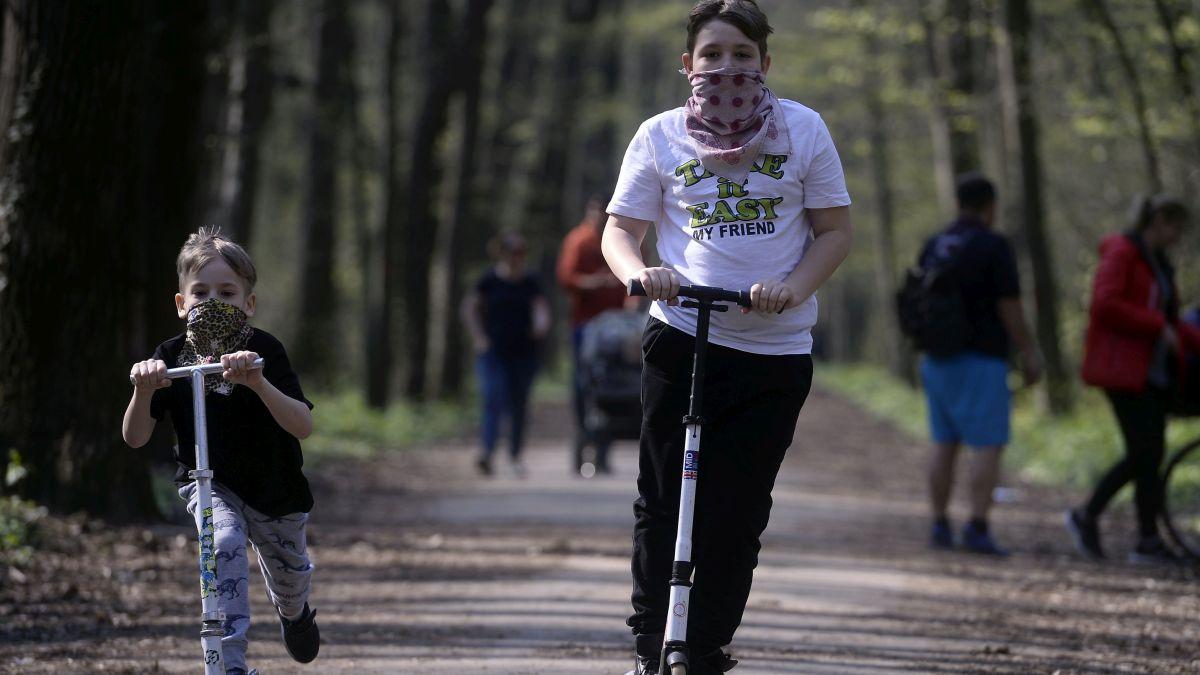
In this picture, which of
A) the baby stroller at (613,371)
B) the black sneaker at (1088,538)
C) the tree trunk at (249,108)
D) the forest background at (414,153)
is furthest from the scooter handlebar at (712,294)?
the tree trunk at (249,108)

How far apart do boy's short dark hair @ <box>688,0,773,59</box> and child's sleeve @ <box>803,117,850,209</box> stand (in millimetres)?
333

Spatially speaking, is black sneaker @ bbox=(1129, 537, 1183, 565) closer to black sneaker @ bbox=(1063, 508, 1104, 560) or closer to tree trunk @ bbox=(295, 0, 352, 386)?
black sneaker @ bbox=(1063, 508, 1104, 560)

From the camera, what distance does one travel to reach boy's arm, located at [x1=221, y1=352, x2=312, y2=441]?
4.66 m

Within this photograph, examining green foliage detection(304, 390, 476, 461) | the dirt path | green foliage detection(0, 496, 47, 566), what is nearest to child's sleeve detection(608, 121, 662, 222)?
the dirt path

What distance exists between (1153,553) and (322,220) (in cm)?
1801

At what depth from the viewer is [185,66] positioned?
11.7 m

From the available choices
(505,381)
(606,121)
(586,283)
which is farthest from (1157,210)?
(606,121)

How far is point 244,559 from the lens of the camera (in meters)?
5.09

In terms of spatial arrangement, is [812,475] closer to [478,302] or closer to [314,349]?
[478,302]

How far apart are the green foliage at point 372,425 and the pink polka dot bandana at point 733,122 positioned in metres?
11.8

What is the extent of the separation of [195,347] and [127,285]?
4.76 m

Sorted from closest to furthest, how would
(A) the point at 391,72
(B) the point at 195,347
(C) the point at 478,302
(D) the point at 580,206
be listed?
(B) the point at 195,347 < (C) the point at 478,302 < (A) the point at 391,72 < (D) the point at 580,206

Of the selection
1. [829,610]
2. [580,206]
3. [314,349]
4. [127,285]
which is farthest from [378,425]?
[580,206]

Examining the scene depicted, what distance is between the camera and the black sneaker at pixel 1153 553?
32.8 feet
